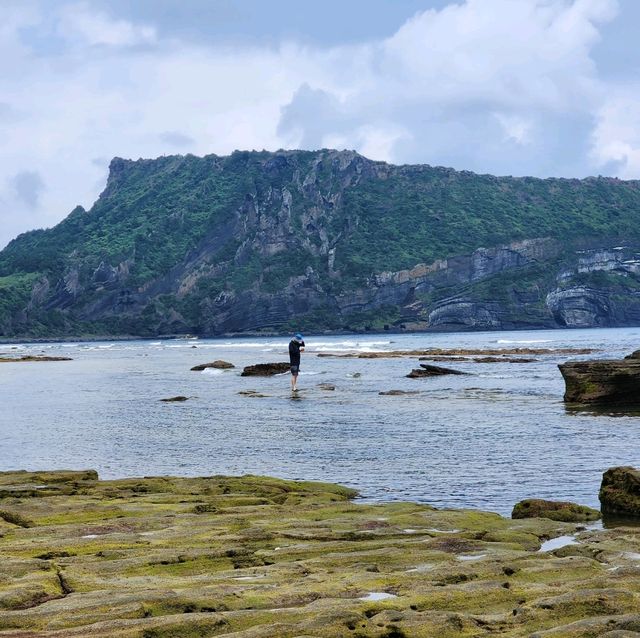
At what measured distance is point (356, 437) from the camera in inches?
Result: 1088

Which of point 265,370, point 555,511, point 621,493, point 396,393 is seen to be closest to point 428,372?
point 265,370

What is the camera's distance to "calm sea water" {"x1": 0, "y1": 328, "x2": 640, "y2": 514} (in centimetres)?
1984

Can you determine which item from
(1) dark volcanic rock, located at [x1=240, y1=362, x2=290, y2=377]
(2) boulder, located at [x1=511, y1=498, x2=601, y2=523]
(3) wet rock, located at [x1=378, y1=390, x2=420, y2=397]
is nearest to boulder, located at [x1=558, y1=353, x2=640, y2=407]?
(3) wet rock, located at [x1=378, y1=390, x2=420, y2=397]

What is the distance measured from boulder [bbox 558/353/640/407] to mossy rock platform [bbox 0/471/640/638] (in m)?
21.3

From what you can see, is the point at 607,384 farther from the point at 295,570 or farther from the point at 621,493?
the point at 295,570

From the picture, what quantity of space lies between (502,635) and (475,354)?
81.4 meters

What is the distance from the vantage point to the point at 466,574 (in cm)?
1034

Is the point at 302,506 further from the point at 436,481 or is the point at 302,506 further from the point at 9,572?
the point at 9,572

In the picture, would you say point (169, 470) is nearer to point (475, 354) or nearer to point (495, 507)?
point (495, 507)

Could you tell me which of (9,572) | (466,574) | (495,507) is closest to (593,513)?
(495,507)

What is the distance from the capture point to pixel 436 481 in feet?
63.8

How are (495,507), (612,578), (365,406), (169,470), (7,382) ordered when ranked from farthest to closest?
(7,382)
(365,406)
(169,470)
(495,507)
(612,578)

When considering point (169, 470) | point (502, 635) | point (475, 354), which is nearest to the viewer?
point (502, 635)

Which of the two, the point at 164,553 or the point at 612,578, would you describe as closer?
the point at 612,578
